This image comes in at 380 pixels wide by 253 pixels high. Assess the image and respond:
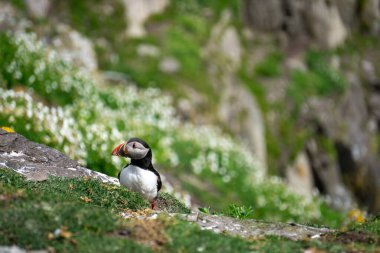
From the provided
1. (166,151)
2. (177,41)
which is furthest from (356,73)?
(166,151)

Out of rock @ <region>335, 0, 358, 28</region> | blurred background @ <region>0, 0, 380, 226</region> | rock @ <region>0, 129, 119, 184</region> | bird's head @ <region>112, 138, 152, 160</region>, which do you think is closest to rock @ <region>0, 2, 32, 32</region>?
blurred background @ <region>0, 0, 380, 226</region>

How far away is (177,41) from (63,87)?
9485 mm

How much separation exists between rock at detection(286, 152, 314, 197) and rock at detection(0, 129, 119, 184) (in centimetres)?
1952

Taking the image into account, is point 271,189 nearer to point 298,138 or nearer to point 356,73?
point 298,138

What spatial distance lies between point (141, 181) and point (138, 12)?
1859 centimetres

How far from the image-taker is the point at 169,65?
76.1 ft

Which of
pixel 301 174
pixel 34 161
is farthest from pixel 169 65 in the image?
pixel 34 161

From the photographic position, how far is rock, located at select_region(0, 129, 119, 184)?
8773 millimetres

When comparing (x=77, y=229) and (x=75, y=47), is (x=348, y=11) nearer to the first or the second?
(x=75, y=47)

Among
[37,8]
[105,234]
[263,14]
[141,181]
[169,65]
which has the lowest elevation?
[105,234]

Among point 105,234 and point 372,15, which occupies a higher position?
point 372,15

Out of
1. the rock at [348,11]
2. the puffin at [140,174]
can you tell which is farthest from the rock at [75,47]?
the rock at [348,11]

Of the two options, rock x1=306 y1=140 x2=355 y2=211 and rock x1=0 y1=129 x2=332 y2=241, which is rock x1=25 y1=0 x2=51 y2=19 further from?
rock x1=306 y1=140 x2=355 y2=211

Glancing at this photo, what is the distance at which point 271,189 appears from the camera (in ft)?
65.5
